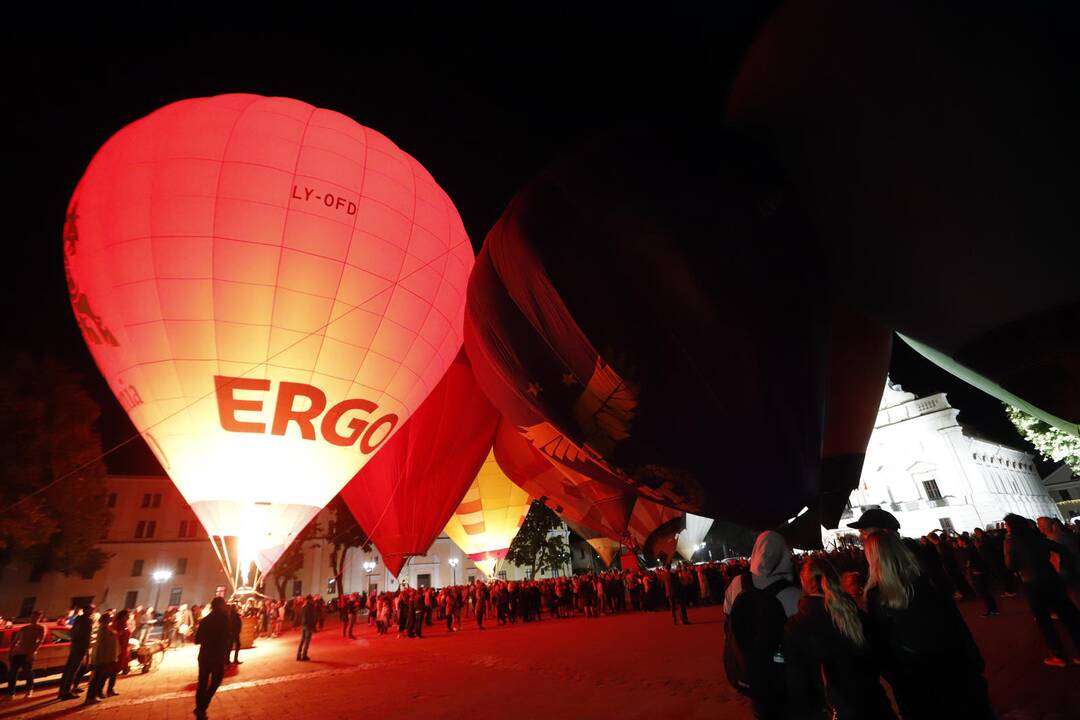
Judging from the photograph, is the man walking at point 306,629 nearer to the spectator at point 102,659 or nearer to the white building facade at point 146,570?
the spectator at point 102,659

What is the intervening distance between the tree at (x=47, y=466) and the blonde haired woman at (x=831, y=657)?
→ 23468mm

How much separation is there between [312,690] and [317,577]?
43.1 meters

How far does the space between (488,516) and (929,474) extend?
32.9 metres

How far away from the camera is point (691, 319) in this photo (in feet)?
16.7

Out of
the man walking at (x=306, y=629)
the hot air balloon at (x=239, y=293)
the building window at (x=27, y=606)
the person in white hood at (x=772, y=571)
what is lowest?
the man walking at (x=306, y=629)

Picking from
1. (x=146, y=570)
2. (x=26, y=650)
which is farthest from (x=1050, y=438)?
(x=146, y=570)

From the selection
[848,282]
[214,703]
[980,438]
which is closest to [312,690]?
[214,703]

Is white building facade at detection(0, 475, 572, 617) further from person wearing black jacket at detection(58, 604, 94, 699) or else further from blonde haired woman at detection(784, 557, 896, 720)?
blonde haired woman at detection(784, 557, 896, 720)

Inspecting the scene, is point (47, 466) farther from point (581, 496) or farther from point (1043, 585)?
point (1043, 585)

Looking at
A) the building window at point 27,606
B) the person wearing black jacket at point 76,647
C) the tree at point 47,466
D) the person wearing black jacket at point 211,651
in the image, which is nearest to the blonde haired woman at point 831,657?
the person wearing black jacket at point 211,651

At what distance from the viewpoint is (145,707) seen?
6.94 metres

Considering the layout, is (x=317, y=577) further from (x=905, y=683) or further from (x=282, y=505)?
(x=905, y=683)

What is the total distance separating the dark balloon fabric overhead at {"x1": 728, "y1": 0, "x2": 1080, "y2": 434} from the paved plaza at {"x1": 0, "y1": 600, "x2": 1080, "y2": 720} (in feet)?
8.18

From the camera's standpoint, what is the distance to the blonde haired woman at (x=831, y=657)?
7.67 feet
